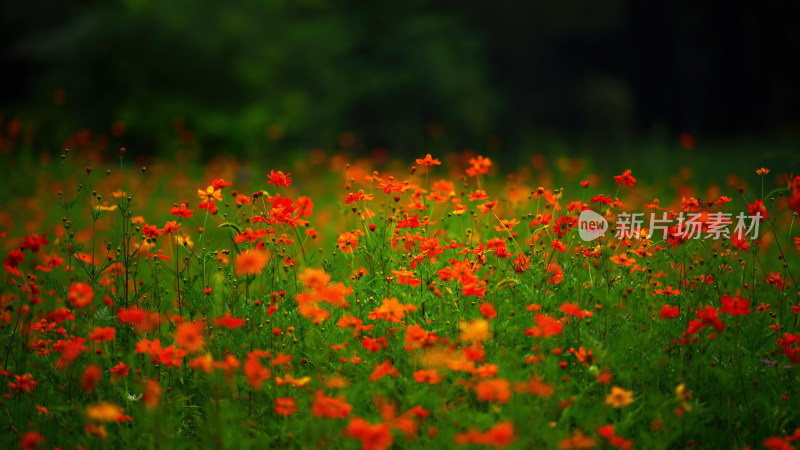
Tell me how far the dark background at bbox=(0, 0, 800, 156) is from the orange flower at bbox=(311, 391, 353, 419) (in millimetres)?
4712

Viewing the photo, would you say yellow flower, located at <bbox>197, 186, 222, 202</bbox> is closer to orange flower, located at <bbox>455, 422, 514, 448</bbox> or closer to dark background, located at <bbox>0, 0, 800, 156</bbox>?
orange flower, located at <bbox>455, 422, 514, 448</bbox>

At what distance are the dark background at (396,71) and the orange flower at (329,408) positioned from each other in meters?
4.71

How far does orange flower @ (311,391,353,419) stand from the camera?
179 cm

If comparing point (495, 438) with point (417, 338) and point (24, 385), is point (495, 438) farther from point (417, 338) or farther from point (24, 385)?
point (24, 385)

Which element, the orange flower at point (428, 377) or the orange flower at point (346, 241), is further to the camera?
the orange flower at point (346, 241)

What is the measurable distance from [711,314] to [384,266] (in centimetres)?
115

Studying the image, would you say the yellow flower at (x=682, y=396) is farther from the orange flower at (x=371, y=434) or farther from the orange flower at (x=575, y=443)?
the orange flower at (x=371, y=434)

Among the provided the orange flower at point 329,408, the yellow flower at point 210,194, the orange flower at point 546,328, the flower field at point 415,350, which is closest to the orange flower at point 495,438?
the flower field at point 415,350

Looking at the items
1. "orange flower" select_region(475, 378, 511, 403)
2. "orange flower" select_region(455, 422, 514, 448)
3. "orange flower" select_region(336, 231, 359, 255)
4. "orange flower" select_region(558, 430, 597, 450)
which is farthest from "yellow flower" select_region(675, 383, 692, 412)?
"orange flower" select_region(336, 231, 359, 255)

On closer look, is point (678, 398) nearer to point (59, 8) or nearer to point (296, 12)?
point (296, 12)

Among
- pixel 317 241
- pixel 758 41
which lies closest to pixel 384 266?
pixel 317 241

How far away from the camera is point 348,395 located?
207 centimetres

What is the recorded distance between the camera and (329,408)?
184 centimetres

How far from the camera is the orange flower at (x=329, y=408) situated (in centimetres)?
179
